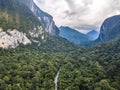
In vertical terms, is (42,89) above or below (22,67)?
below

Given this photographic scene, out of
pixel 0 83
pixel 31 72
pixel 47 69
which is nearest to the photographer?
pixel 0 83

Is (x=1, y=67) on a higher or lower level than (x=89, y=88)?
higher

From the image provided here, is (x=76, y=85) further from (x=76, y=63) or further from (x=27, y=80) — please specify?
(x=76, y=63)

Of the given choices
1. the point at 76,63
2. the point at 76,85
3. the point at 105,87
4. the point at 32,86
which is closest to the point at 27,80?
the point at 32,86

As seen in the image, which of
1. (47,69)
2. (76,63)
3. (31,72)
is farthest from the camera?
(76,63)

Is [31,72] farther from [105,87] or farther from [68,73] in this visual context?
[105,87]

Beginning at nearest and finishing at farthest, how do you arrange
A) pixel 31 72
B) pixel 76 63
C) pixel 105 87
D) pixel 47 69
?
pixel 105 87, pixel 31 72, pixel 47 69, pixel 76 63

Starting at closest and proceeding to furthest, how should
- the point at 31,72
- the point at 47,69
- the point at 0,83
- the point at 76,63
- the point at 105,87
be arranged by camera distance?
the point at 105,87
the point at 0,83
the point at 31,72
the point at 47,69
the point at 76,63

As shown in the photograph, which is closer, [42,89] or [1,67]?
[42,89]

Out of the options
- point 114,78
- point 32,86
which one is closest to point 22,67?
point 32,86
